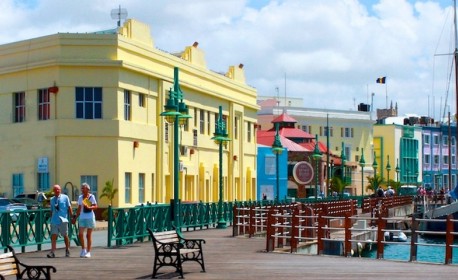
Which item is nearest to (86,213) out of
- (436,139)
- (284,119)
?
(284,119)

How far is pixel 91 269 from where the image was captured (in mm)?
21328

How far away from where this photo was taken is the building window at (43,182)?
1943 inches

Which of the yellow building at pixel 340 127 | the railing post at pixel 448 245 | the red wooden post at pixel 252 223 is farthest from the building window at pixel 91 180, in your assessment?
the yellow building at pixel 340 127

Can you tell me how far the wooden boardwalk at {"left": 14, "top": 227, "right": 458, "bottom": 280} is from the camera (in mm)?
19858

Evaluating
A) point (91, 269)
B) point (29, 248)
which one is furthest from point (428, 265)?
point (29, 248)

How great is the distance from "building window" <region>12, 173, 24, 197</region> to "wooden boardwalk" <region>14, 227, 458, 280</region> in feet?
77.5

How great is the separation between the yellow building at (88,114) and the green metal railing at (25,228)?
20.3 m

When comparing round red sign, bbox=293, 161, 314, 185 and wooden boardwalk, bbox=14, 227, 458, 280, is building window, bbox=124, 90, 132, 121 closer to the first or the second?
round red sign, bbox=293, 161, 314, 185

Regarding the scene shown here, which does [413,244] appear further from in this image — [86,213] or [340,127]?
[340,127]

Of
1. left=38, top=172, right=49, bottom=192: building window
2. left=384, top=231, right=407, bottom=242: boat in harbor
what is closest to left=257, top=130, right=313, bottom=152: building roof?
left=384, top=231, right=407, bottom=242: boat in harbor

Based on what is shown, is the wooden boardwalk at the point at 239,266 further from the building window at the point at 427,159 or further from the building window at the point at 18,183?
the building window at the point at 427,159

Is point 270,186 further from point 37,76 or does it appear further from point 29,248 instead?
point 29,248

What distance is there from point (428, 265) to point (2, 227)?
10818mm

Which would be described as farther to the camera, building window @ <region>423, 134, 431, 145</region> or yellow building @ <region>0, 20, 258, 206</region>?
building window @ <region>423, 134, 431, 145</region>
